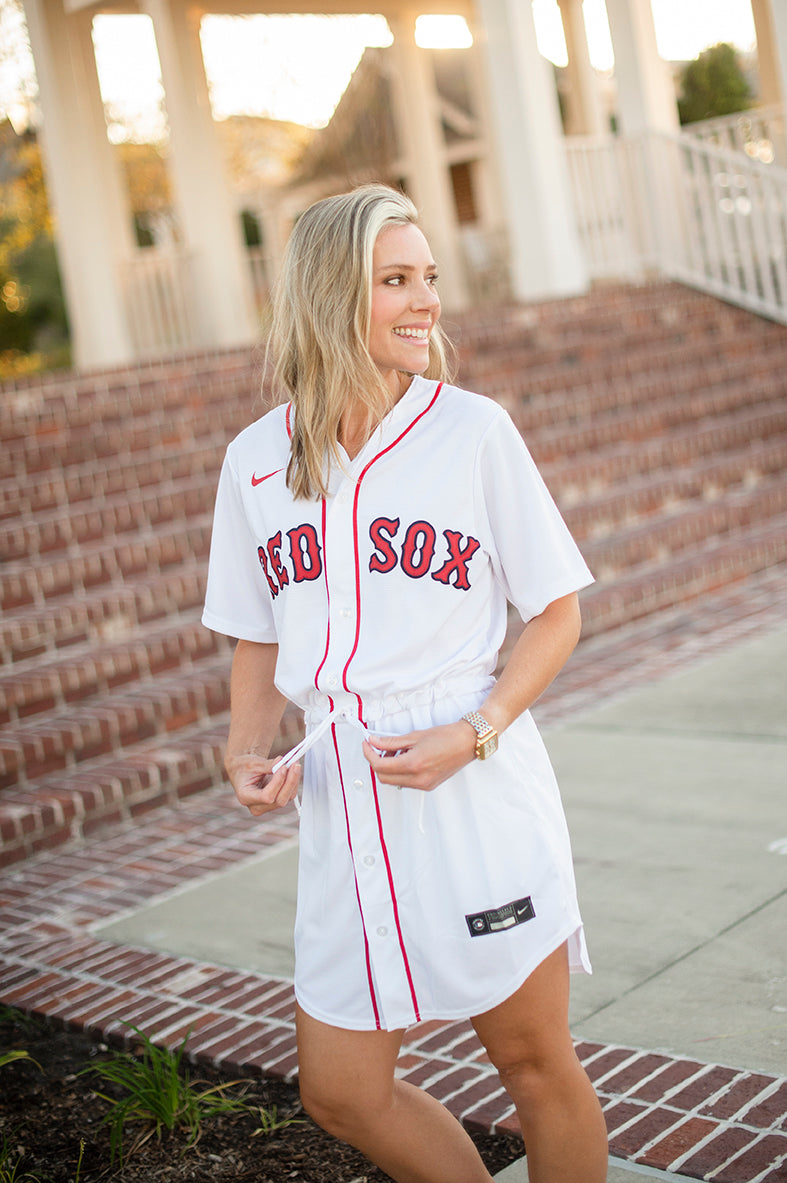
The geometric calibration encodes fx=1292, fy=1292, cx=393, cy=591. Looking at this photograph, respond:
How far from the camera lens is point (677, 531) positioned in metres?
8.00

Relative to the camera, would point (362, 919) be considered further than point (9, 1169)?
No

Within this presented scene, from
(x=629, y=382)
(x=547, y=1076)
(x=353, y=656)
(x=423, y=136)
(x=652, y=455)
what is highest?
(x=423, y=136)

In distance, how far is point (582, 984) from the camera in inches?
125

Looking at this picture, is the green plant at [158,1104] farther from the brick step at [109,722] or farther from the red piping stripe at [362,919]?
the brick step at [109,722]

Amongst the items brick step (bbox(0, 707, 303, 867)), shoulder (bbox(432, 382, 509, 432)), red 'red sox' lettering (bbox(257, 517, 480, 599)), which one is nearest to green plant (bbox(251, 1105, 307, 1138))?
red 'red sox' lettering (bbox(257, 517, 480, 599))

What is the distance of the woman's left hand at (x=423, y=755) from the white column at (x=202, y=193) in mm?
10747

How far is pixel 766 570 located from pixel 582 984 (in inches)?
199

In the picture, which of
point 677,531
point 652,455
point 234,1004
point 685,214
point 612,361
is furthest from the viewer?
point 685,214

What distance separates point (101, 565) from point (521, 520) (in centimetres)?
508

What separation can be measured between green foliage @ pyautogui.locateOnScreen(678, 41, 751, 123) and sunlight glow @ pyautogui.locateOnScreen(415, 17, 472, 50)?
331 cm

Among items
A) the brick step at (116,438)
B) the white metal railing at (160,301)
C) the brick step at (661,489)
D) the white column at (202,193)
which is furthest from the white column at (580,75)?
the brick step at (116,438)

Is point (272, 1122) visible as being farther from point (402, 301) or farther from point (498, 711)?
point (402, 301)

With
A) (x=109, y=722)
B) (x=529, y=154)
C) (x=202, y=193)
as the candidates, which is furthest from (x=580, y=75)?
(x=109, y=722)

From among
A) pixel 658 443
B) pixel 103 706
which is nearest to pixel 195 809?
pixel 103 706
